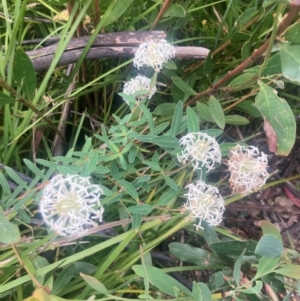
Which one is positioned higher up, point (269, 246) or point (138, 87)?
point (138, 87)

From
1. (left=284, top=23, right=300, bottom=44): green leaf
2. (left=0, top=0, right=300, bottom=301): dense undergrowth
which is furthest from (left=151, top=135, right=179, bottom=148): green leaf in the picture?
(left=284, top=23, right=300, bottom=44): green leaf

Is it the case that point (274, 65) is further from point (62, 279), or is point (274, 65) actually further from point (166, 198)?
point (62, 279)

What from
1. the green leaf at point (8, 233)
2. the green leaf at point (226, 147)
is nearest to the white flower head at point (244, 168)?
the green leaf at point (226, 147)

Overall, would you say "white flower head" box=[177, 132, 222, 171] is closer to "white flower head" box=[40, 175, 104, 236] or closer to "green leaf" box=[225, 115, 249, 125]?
"white flower head" box=[40, 175, 104, 236]

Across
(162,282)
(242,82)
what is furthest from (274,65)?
(162,282)

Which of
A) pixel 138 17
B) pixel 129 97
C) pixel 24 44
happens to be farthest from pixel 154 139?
pixel 24 44

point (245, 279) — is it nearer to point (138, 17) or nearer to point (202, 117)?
point (202, 117)
